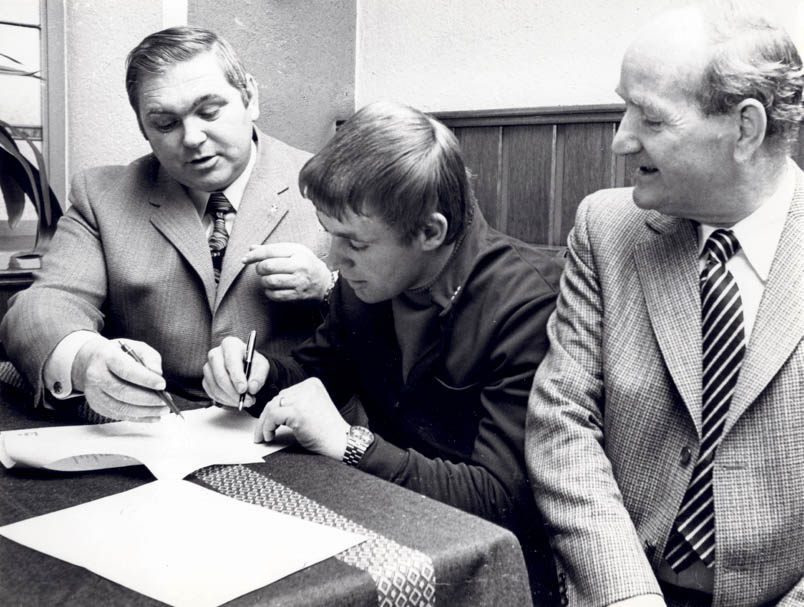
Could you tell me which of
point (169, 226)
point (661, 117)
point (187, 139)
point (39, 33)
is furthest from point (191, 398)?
point (39, 33)

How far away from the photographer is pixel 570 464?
1.29 metres

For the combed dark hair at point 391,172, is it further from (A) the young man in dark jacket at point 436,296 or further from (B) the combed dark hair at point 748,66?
(B) the combed dark hair at point 748,66

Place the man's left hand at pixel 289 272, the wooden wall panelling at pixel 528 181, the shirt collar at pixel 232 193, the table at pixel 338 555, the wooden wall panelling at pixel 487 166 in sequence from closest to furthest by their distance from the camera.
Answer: the table at pixel 338 555 < the man's left hand at pixel 289 272 < the shirt collar at pixel 232 193 < the wooden wall panelling at pixel 528 181 < the wooden wall panelling at pixel 487 166

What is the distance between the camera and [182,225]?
195 cm

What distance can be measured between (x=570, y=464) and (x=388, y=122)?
2.08 ft

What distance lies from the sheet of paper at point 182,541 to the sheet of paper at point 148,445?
0.40 feet

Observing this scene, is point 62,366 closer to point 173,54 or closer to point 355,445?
point 355,445

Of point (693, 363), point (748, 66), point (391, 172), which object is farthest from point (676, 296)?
point (391, 172)

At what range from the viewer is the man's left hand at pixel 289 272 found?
5.90ft

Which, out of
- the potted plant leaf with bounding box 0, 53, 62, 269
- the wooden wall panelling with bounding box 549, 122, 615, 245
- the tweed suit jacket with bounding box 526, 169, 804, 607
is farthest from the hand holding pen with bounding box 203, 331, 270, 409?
the wooden wall panelling with bounding box 549, 122, 615, 245

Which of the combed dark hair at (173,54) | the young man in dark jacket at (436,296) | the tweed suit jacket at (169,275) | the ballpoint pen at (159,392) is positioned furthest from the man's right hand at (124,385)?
the combed dark hair at (173,54)

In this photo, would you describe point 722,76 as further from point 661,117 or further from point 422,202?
point 422,202

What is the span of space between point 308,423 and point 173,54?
1.04m

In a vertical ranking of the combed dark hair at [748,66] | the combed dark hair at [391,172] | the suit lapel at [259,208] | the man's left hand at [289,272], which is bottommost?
the man's left hand at [289,272]
